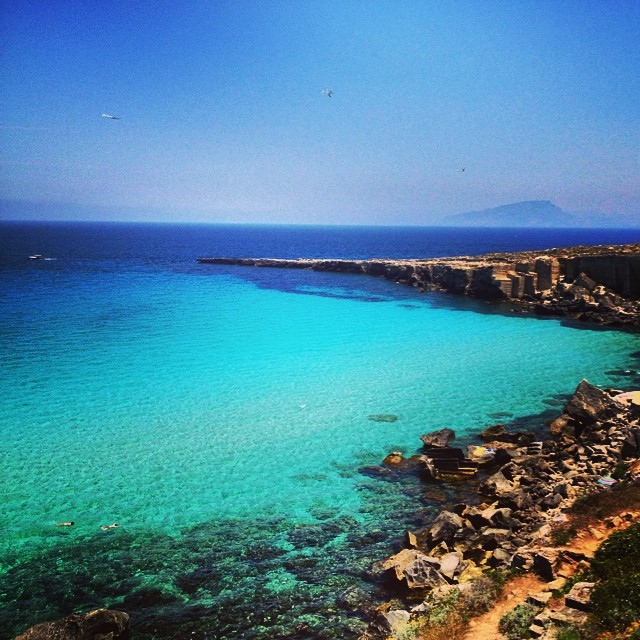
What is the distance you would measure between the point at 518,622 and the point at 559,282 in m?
52.7

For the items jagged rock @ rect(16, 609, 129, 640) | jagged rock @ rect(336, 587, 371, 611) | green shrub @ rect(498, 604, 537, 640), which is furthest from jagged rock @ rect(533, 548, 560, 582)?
jagged rock @ rect(16, 609, 129, 640)

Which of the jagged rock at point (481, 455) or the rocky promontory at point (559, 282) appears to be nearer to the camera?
the jagged rock at point (481, 455)

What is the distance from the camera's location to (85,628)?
1073 cm

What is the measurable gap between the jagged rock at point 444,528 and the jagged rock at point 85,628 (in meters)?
8.51

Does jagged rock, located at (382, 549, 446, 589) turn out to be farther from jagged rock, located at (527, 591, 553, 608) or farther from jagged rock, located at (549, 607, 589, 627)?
jagged rock, located at (549, 607, 589, 627)

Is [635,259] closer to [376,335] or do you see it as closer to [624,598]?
[376,335]

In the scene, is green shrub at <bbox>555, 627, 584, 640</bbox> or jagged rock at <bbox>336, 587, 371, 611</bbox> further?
jagged rock at <bbox>336, 587, 371, 611</bbox>

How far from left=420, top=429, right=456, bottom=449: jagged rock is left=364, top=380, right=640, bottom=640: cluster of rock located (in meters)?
0.07

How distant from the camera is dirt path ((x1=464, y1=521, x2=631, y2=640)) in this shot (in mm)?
10125

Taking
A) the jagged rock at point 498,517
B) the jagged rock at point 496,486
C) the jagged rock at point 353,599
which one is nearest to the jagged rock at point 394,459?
the jagged rock at point 496,486

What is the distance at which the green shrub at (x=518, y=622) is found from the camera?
376 inches

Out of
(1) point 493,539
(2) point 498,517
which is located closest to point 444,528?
(1) point 493,539

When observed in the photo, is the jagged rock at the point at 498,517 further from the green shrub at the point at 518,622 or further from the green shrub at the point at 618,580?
the green shrub at the point at 518,622

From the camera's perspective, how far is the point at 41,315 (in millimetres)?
46375
